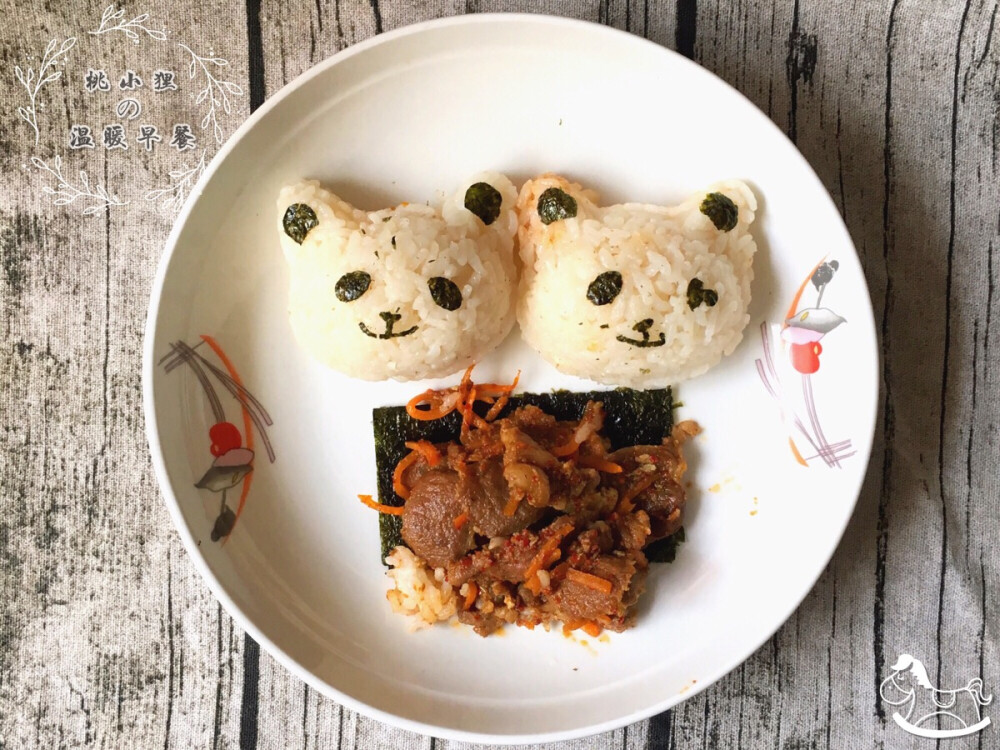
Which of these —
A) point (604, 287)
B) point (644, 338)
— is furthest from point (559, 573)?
point (604, 287)

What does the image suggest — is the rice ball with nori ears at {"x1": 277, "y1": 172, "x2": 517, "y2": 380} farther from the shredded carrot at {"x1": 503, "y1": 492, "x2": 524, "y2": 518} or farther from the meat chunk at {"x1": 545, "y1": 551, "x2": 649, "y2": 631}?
the meat chunk at {"x1": 545, "y1": 551, "x2": 649, "y2": 631}

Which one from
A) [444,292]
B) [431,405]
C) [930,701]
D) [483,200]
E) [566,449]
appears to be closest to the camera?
[444,292]

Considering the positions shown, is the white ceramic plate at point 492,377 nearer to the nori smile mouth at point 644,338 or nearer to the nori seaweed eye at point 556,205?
the nori seaweed eye at point 556,205

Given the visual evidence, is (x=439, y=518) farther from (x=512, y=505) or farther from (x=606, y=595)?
(x=606, y=595)

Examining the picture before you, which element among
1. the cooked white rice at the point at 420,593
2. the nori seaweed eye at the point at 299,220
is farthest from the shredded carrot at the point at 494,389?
the nori seaweed eye at the point at 299,220

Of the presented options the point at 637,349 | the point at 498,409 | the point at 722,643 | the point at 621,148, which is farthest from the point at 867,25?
the point at 722,643

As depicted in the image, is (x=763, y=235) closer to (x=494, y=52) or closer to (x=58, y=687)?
(x=494, y=52)
